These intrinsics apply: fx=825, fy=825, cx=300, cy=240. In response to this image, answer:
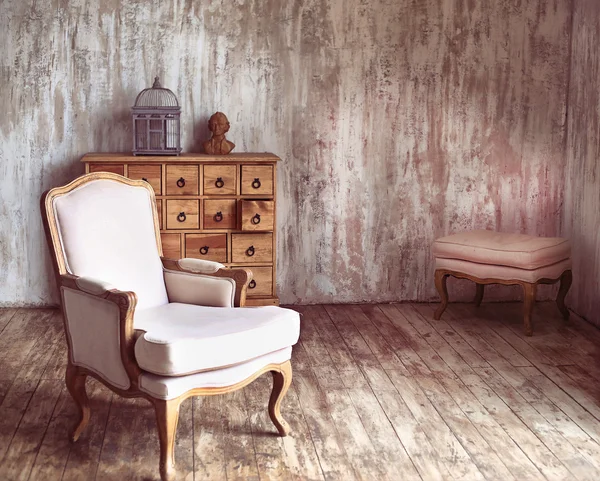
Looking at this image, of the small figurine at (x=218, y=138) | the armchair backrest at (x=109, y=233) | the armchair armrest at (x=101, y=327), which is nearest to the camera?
the armchair armrest at (x=101, y=327)

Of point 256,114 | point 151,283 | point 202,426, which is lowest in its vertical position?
point 202,426

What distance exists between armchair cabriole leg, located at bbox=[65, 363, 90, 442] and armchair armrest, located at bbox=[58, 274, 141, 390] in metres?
0.05

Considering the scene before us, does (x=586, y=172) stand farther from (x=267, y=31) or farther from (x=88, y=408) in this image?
(x=88, y=408)

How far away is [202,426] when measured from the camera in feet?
11.4

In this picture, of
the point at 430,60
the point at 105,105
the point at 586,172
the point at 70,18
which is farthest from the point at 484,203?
the point at 70,18

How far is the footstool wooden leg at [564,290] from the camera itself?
16.7 feet

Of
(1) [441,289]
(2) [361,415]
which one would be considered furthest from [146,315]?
(1) [441,289]

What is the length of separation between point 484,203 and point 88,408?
127 inches

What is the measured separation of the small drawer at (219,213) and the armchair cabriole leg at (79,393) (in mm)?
1770

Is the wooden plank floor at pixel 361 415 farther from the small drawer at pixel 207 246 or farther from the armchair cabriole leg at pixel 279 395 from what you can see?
the small drawer at pixel 207 246

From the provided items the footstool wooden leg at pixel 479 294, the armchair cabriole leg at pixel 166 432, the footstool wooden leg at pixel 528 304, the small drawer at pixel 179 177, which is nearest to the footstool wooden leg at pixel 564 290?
the footstool wooden leg at pixel 528 304

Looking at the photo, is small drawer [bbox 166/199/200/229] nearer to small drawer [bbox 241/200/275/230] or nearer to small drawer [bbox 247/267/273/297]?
small drawer [bbox 241/200/275/230]

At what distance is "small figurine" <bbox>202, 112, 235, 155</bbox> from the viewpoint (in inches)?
201

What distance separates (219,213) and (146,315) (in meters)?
1.62
